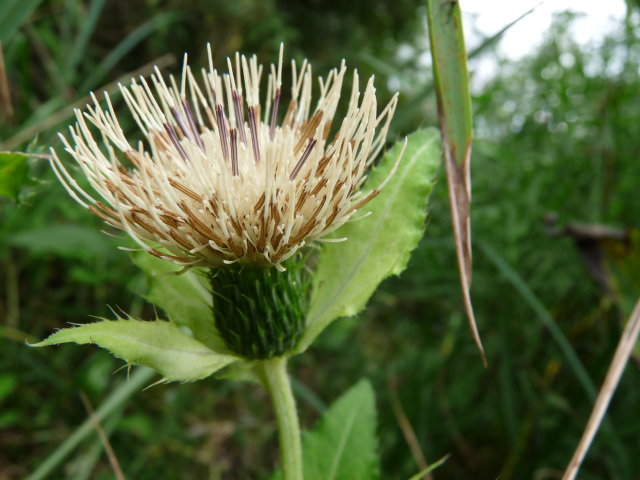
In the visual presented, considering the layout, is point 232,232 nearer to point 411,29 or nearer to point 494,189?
point 494,189

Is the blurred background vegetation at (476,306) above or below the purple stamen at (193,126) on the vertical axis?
below

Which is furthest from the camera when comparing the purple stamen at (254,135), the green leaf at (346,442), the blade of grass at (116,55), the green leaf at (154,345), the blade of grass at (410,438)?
the blade of grass at (116,55)

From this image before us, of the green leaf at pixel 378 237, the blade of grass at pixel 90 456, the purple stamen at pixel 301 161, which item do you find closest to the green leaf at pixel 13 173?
the purple stamen at pixel 301 161

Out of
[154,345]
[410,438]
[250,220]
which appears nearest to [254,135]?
[250,220]

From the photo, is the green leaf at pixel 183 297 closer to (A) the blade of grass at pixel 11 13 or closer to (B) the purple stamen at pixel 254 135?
(B) the purple stamen at pixel 254 135

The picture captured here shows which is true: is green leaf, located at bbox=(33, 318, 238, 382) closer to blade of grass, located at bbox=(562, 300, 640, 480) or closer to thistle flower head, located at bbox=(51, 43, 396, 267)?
thistle flower head, located at bbox=(51, 43, 396, 267)

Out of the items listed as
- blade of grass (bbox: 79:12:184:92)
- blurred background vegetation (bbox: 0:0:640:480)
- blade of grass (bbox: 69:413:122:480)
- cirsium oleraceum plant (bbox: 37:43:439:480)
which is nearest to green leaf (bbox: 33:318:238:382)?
cirsium oleraceum plant (bbox: 37:43:439:480)
